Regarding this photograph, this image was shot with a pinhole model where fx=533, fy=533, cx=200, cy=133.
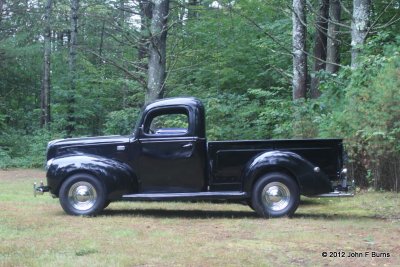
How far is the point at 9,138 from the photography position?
2594 centimetres

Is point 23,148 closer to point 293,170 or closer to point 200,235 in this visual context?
point 293,170

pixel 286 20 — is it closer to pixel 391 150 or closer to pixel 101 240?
pixel 391 150

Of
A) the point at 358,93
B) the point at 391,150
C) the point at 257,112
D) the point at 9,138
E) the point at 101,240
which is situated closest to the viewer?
the point at 101,240

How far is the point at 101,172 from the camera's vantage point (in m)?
9.04

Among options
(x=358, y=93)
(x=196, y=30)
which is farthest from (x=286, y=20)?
(x=358, y=93)

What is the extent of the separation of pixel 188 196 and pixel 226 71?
36.1 feet

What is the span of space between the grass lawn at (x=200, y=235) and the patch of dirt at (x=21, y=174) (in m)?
6.95

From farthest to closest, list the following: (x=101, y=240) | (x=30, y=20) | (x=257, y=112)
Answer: (x=30, y=20) → (x=257, y=112) → (x=101, y=240)

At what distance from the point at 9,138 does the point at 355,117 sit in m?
19.2

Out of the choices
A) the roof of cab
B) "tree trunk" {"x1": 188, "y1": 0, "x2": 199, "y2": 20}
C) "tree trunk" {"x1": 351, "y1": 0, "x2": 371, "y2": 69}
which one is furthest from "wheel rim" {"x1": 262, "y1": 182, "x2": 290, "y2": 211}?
"tree trunk" {"x1": 188, "y1": 0, "x2": 199, "y2": 20}

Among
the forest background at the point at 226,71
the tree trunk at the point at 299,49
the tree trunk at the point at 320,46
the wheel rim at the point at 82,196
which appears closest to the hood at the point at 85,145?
the wheel rim at the point at 82,196

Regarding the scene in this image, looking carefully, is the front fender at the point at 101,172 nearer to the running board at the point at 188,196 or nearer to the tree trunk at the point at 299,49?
the running board at the point at 188,196

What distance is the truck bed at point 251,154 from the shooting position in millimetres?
8961

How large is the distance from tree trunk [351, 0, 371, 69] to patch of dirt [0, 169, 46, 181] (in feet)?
34.0
